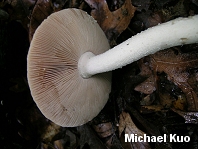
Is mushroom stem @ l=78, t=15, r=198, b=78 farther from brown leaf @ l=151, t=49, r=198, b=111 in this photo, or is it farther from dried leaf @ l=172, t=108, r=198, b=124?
dried leaf @ l=172, t=108, r=198, b=124

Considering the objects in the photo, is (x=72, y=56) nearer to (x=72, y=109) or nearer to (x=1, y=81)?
(x=72, y=109)

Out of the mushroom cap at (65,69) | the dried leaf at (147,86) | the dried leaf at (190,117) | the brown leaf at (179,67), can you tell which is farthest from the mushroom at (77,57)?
the dried leaf at (190,117)

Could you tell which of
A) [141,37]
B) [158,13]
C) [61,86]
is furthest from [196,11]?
[61,86]

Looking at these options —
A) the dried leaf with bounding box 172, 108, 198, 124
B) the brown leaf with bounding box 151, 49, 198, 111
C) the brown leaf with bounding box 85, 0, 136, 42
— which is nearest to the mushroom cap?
→ the brown leaf with bounding box 85, 0, 136, 42

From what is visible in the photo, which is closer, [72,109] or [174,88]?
[72,109]

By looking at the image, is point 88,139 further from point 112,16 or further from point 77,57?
point 112,16

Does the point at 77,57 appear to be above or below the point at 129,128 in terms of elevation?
above

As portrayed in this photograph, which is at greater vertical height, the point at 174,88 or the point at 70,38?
the point at 70,38

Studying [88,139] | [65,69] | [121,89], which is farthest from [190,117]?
[65,69]
